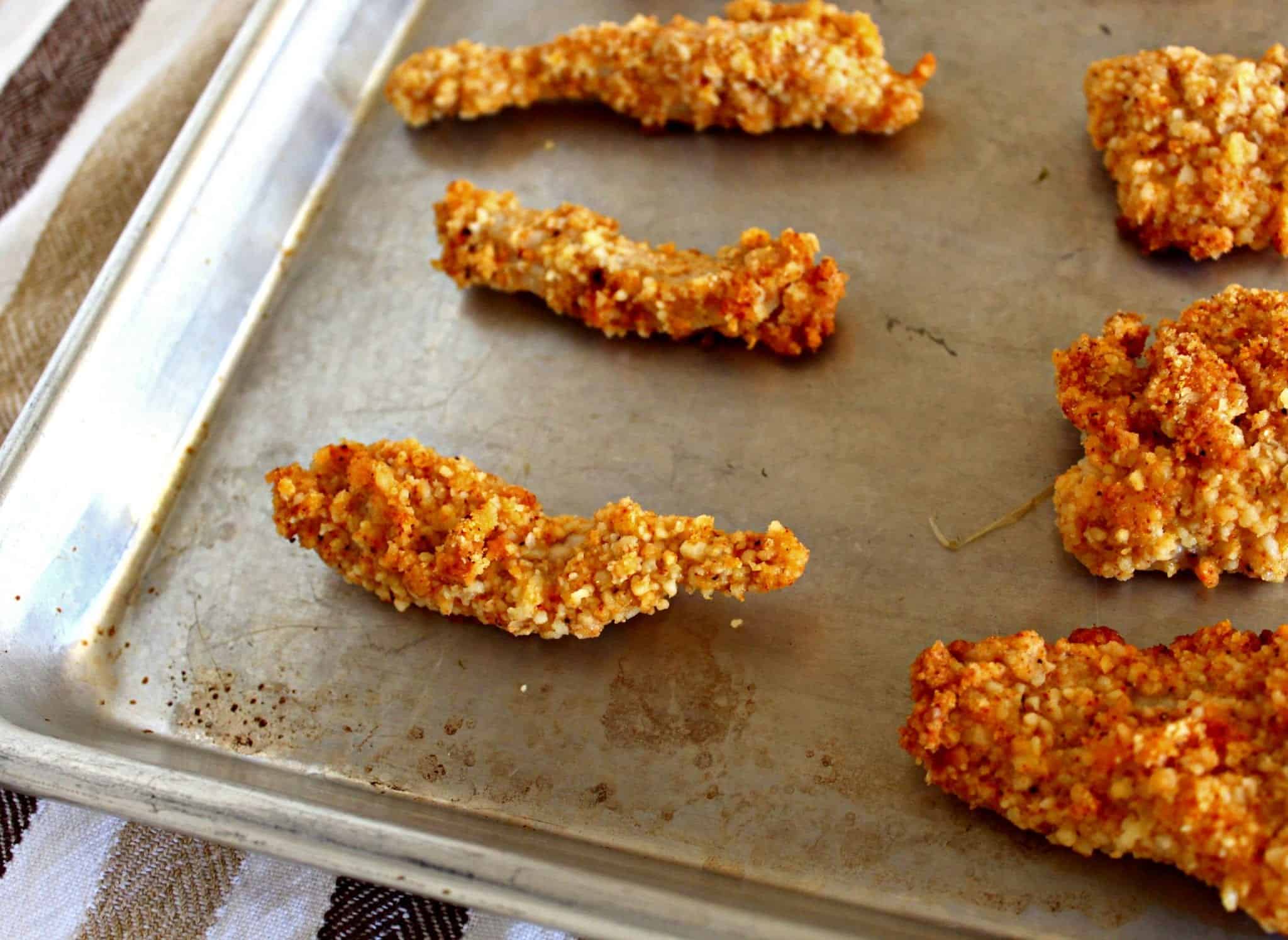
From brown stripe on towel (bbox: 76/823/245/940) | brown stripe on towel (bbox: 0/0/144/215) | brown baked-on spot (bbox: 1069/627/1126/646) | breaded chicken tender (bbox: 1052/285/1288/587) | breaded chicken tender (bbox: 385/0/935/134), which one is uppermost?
brown stripe on towel (bbox: 0/0/144/215)

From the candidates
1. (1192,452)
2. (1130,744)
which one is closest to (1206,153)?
(1192,452)

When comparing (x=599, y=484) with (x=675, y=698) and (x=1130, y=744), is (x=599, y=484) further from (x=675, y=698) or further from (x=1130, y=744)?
(x=1130, y=744)

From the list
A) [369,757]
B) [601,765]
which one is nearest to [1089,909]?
[601,765]

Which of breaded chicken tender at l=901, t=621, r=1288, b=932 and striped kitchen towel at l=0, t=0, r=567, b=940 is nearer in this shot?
breaded chicken tender at l=901, t=621, r=1288, b=932

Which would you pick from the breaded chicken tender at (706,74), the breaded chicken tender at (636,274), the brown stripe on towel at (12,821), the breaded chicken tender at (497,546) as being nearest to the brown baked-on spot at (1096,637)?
the breaded chicken tender at (497,546)

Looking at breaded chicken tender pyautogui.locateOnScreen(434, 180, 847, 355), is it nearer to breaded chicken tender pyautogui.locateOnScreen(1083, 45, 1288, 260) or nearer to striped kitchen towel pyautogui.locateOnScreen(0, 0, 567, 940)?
breaded chicken tender pyautogui.locateOnScreen(1083, 45, 1288, 260)

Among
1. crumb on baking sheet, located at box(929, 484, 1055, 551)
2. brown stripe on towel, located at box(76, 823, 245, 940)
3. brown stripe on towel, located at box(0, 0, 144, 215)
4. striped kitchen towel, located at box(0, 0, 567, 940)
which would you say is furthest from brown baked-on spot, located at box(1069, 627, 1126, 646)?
brown stripe on towel, located at box(0, 0, 144, 215)
